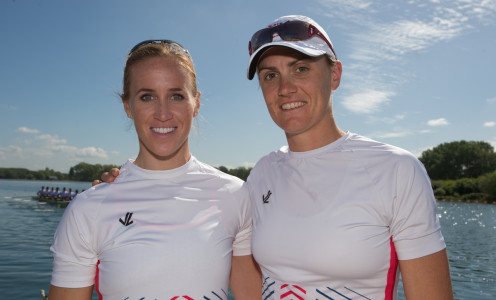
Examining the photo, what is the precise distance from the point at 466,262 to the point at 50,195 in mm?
47060

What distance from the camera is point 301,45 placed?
2.80 m

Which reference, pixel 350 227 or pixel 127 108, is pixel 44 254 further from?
pixel 350 227

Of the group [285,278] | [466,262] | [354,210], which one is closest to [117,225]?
[285,278]

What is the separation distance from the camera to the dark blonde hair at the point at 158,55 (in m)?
3.01

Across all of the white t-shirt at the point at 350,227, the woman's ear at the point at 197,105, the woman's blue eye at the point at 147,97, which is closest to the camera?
the white t-shirt at the point at 350,227

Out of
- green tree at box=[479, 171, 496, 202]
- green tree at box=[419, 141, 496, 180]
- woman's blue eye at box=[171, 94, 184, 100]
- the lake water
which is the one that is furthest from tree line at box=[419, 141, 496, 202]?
woman's blue eye at box=[171, 94, 184, 100]

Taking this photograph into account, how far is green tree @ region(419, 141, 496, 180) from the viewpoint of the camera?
112m

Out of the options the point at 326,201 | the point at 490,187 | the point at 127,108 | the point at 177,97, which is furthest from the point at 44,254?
the point at 490,187

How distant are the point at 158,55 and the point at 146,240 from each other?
1508 mm

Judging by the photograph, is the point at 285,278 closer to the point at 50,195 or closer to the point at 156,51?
the point at 156,51

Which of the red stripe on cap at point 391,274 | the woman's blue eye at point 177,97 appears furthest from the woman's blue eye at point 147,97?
the red stripe on cap at point 391,274

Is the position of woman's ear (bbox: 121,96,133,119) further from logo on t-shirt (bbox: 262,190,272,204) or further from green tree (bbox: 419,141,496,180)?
green tree (bbox: 419,141,496,180)

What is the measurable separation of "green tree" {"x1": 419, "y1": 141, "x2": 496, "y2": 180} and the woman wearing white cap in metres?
123

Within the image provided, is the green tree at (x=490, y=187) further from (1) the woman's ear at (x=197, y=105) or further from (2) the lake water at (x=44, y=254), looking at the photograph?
(1) the woman's ear at (x=197, y=105)
